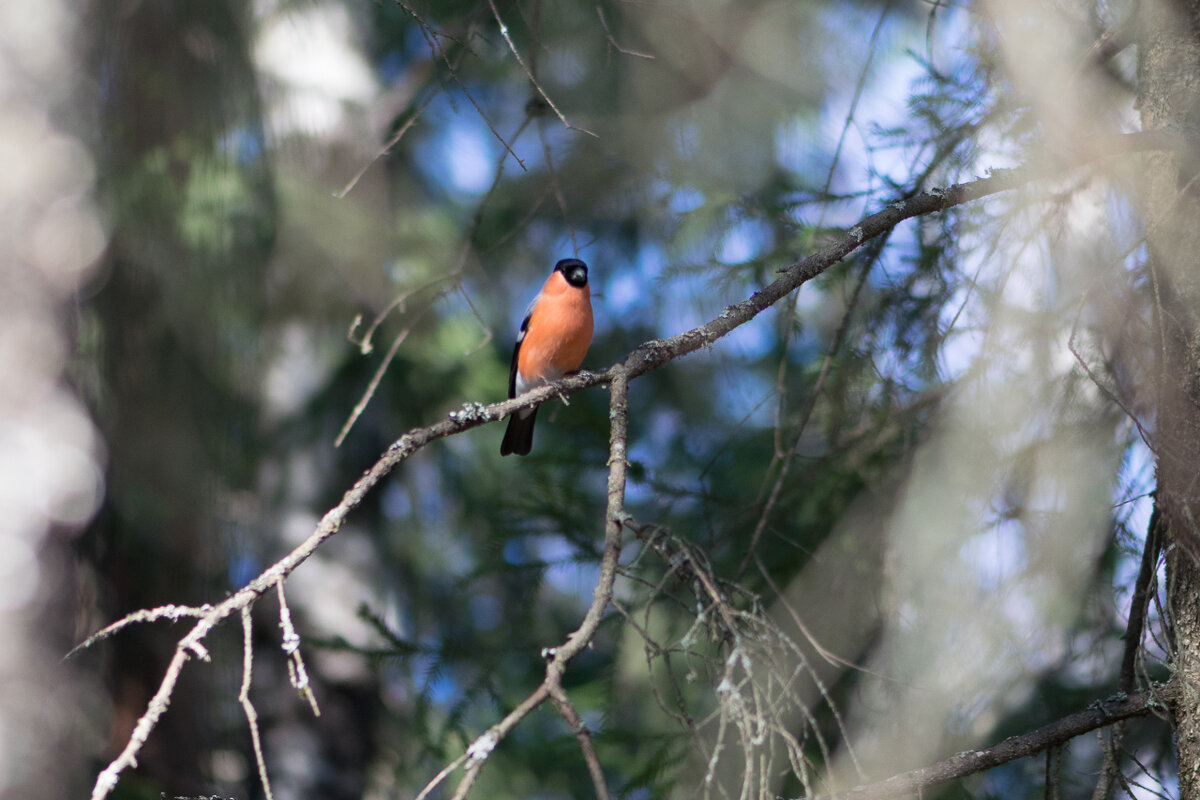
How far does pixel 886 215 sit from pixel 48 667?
2.83m

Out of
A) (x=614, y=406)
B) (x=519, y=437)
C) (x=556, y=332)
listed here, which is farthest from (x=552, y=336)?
(x=614, y=406)

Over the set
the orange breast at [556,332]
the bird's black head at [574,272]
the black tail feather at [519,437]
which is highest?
the bird's black head at [574,272]

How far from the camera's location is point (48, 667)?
257 cm

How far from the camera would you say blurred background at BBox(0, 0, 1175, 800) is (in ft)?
8.25

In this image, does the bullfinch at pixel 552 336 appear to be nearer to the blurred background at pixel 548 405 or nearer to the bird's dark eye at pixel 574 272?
the bird's dark eye at pixel 574 272

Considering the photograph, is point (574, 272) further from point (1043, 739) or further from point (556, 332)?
point (1043, 739)

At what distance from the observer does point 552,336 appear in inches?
157

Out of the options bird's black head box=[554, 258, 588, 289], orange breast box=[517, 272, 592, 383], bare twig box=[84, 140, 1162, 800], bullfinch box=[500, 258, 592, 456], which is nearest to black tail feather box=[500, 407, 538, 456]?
bullfinch box=[500, 258, 592, 456]

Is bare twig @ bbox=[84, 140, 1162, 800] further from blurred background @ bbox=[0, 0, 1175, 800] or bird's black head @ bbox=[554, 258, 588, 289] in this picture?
bird's black head @ bbox=[554, 258, 588, 289]

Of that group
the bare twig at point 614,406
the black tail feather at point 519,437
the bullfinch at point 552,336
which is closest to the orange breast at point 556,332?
the bullfinch at point 552,336

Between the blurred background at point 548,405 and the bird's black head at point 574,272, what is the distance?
290 millimetres

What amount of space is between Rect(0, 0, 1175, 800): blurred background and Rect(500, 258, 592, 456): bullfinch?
31cm

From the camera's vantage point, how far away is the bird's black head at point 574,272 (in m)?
→ 3.88

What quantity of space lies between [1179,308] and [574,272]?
8.20ft
